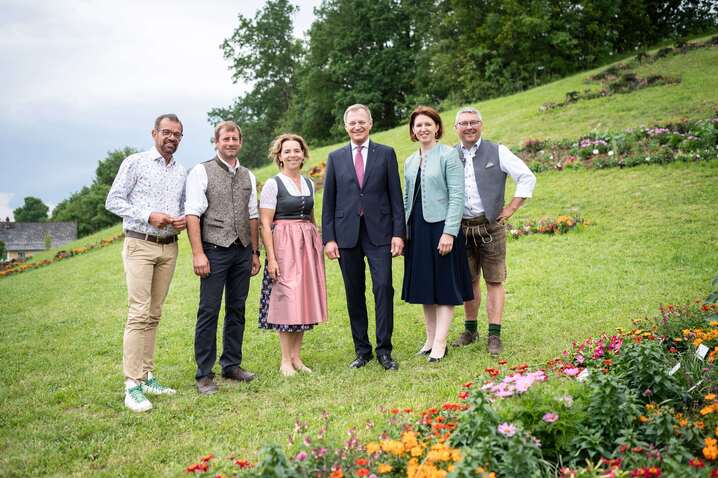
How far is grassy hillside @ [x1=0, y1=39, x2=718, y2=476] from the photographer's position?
12.6 feet

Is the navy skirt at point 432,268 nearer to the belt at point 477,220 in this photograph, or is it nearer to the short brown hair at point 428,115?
the belt at point 477,220

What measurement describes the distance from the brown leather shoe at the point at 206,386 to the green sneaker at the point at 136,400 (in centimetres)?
47

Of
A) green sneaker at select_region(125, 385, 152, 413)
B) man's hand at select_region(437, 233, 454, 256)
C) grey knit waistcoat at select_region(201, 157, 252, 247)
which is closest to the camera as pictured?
green sneaker at select_region(125, 385, 152, 413)

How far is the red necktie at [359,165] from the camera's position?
5.14m

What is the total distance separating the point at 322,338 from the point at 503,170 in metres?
2.94

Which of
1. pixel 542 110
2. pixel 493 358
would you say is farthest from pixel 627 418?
pixel 542 110

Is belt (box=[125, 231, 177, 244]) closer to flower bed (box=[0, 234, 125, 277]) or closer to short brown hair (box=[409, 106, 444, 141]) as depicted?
short brown hair (box=[409, 106, 444, 141])

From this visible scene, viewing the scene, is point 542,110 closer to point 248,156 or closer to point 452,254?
point 452,254

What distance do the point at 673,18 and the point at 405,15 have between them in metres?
17.9

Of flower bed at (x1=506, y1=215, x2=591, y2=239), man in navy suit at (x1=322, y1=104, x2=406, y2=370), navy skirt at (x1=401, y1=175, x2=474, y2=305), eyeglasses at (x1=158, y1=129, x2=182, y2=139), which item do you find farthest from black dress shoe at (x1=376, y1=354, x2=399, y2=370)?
flower bed at (x1=506, y1=215, x2=591, y2=239)

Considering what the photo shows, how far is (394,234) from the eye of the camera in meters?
5.15

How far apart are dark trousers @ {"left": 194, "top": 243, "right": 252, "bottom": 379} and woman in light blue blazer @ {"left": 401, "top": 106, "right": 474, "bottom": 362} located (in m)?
1.52

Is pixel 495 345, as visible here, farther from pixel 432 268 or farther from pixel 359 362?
pixel 359 362

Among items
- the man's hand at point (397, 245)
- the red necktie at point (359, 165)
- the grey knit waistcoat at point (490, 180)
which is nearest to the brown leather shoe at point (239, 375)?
the man's hand at point (397, 245)
